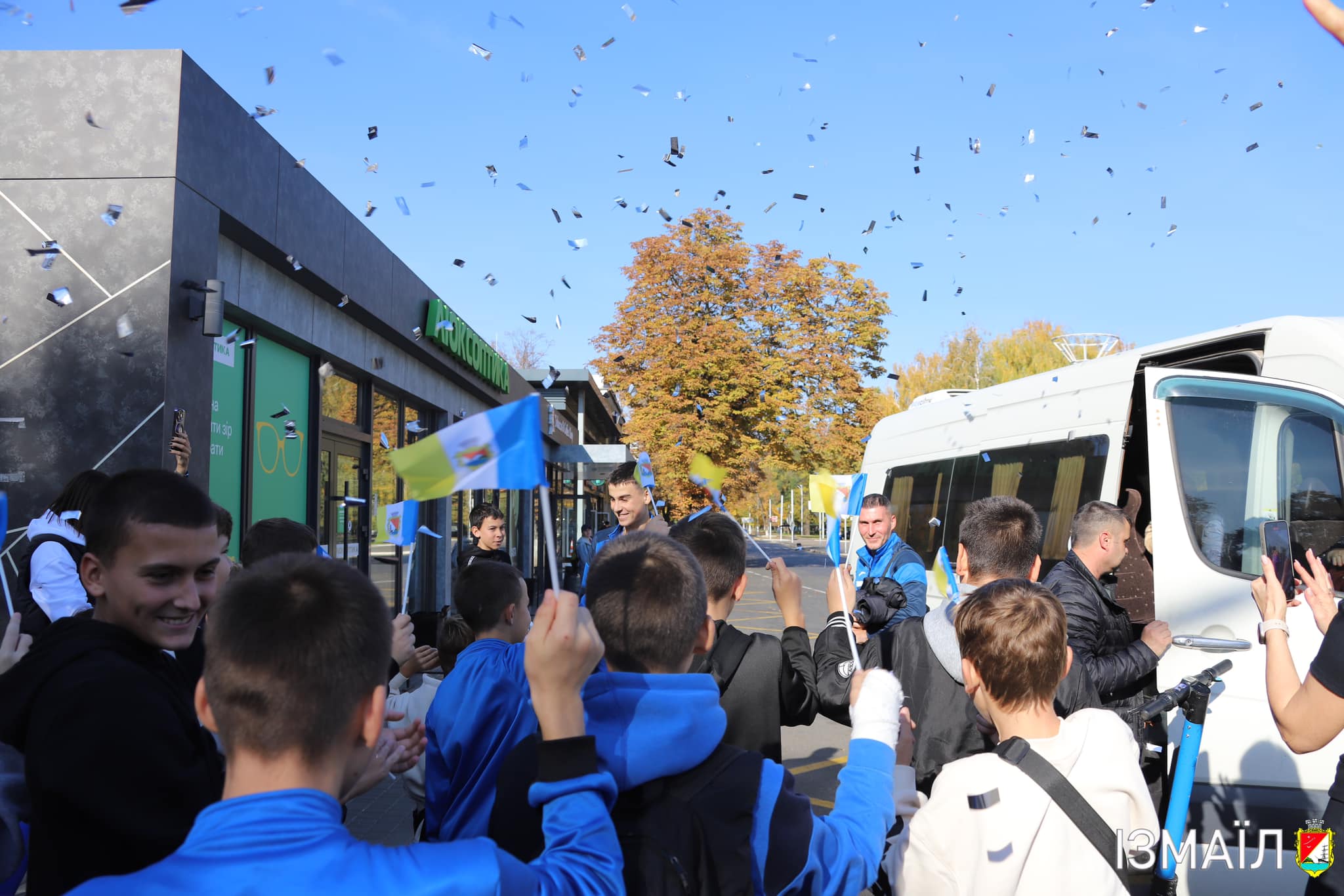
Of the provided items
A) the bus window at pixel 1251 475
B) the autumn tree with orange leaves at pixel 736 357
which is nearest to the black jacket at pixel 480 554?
the bus window at pixel 1251 475

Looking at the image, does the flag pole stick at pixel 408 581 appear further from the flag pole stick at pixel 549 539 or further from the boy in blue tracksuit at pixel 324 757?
the boy in blue tracksuit at pixel 324 757

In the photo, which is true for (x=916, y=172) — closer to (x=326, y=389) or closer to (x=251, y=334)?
(x=251, y=334)

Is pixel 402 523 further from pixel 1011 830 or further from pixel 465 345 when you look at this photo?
pixel 465 345

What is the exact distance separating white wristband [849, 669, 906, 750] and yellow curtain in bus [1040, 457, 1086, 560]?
4.68 meters

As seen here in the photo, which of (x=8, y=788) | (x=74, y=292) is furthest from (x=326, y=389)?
(x=8, y=788)

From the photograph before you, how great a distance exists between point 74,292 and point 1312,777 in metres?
8.14

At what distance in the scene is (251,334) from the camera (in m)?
9.74

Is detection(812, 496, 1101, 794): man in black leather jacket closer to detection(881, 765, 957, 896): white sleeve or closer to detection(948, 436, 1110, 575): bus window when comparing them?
detection(881, 765, 957, 896): white sleeve

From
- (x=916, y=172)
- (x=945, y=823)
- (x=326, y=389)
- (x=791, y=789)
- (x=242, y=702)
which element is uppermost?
(x=916, y=172)

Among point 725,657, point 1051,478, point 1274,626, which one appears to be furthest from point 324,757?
point 1051,478

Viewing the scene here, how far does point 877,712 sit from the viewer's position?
2.06 meters

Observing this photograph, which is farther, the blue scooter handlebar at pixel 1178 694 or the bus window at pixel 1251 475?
the bus window at pixel 1251 475

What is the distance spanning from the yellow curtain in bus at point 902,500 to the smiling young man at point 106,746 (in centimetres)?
858

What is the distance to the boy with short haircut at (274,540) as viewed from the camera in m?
3.79
